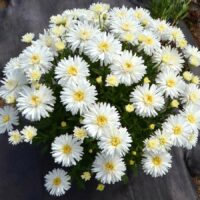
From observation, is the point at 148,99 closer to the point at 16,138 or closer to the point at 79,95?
the point at 79,95

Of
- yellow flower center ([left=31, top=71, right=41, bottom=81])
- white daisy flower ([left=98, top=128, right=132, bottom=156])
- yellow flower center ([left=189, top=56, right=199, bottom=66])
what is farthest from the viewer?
yellow flower center ([left=189, top=56, right=199, bottom=66])

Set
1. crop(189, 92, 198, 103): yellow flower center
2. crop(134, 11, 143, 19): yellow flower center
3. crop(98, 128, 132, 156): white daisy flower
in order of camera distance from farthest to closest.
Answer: crop(134, 11, 143, 19): yellow flower center < crop(189, 92, 198, 103): yellow flower center < crop(98, 128, 132, 156): white daisy flower

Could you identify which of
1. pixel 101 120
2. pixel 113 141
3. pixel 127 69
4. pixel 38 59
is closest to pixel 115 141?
pixel 113 141

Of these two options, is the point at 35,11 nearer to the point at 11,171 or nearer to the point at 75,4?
the point at 75,4

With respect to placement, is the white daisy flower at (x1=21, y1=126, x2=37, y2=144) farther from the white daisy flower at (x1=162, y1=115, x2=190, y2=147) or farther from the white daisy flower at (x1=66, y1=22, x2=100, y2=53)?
the white daisy flower at (x1=162, y1=115, x2=190, y2=147)

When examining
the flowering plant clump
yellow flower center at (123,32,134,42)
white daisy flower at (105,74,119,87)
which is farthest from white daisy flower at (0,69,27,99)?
yellow flower center at (123,32,134,42)

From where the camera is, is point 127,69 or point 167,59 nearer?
point 127,69
